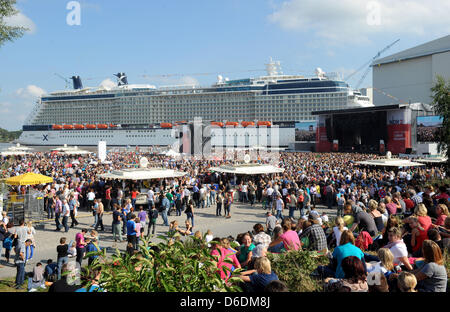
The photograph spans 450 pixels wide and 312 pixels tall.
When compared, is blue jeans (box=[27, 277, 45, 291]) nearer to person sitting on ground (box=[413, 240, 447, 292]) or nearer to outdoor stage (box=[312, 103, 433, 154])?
person sitting on ground (box=[413, 240, 447, 292])

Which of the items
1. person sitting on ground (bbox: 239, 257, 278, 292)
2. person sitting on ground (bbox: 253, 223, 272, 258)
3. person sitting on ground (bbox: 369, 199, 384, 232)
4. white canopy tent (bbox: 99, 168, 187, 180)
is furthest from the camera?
white canopy tent (bbox: 99, 168, 187, 180)

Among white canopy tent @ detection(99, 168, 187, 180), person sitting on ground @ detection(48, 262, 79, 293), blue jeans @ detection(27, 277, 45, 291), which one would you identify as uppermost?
white canopy tent @ detection(99, 168, 187, 180)

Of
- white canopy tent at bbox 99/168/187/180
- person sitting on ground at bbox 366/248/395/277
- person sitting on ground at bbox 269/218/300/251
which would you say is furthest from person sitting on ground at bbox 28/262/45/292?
white canopy tent at bbox 99/168/187/180

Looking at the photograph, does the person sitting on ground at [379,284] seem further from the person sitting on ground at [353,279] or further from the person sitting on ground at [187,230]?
the person sitting on ground at [187,230]

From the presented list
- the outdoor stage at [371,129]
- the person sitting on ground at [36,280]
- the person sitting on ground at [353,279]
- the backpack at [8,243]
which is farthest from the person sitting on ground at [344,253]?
the outdoor stage at [371,129]

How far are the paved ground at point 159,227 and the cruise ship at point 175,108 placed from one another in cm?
5343

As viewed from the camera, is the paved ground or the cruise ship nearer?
the paved ground

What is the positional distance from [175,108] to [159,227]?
7096 centimetres

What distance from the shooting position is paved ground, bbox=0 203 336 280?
836cm

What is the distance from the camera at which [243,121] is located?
71812 millimetres

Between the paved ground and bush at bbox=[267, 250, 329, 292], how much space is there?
15.8 ft

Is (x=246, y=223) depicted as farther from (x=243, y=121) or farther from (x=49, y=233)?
(x=243, y=121)

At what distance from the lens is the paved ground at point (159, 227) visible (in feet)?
27.4

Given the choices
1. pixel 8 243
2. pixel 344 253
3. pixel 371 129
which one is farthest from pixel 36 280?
pixel 371 129
